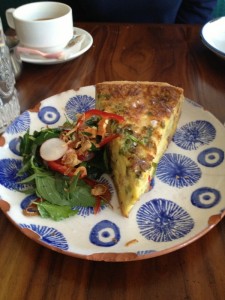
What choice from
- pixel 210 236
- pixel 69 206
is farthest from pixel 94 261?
pixel 210 236

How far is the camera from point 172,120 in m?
1.19

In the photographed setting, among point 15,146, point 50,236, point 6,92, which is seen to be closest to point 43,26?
point 6,92

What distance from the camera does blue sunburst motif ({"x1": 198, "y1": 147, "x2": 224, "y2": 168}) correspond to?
1.04m

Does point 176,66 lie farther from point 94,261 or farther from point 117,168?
point 94,261

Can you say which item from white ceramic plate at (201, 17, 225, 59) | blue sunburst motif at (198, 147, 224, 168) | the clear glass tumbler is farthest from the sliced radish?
white ceramic plate at (201, 17, 225, 59)

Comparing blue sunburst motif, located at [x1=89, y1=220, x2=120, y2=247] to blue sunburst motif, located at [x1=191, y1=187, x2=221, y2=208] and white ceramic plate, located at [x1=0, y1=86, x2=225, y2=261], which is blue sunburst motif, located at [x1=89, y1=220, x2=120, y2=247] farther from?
blue sunburst motif, located at [x1=191, y1=187, x2=221, y2=208]

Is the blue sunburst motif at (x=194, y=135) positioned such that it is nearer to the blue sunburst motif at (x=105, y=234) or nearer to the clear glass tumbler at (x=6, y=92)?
the blue sunburst motif at (x=105, y=234)

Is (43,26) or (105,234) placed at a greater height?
(43,26)

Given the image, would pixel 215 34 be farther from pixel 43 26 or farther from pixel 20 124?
pixel 20 124

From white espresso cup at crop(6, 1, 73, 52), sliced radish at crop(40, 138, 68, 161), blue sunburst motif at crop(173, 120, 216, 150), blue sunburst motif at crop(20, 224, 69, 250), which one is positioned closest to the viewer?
blue sunburst motif at crop(20, 224, 69, 250)

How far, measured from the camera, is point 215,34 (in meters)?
1.68

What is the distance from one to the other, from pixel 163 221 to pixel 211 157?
11.8 inches

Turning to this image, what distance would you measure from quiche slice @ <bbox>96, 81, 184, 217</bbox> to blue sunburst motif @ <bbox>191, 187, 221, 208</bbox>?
138mm

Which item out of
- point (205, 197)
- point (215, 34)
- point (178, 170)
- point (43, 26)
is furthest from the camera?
point (215, 34)
